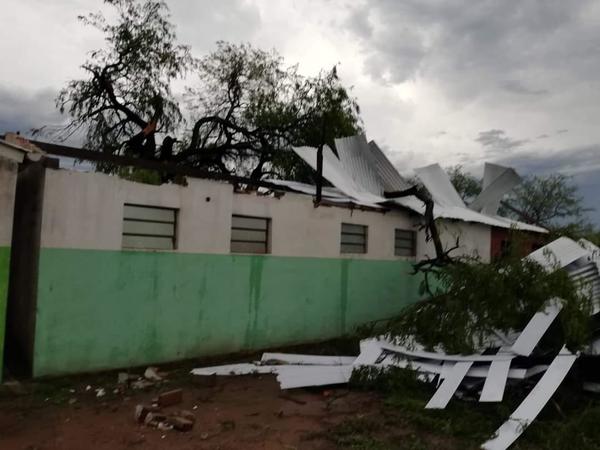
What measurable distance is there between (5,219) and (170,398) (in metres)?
2.72

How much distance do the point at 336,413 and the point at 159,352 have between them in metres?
2.93

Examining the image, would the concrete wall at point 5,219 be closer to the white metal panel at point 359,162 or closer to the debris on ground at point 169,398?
the debris on ground at point 169,398

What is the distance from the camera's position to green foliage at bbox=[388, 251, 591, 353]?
19.8ft

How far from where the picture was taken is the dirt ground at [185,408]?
457 cm

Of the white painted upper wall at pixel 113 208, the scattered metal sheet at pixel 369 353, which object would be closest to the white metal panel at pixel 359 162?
the white painted upper wall at pixel 113 208

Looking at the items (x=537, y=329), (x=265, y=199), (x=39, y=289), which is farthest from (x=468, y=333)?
(x=39, y=289)

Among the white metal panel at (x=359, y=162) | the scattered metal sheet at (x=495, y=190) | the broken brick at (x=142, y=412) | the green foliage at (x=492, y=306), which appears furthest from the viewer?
the scattered metal sheet at (x=495, y=190)

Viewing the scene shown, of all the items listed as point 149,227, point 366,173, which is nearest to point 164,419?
point 149,227

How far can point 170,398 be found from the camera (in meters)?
5.51

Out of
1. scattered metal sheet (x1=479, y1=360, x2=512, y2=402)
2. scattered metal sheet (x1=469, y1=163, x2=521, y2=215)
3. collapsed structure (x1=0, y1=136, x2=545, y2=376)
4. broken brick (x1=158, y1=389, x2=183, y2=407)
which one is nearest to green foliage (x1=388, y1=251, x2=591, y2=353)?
scattered metal sheet (x1=479, y1=360, x2=512, y2=402)

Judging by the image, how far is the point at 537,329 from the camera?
19.5 ft

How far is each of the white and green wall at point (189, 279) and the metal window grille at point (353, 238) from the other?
0.45 feet

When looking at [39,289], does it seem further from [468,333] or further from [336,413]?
[468,333]

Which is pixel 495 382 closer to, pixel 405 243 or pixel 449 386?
pixel 449 386
